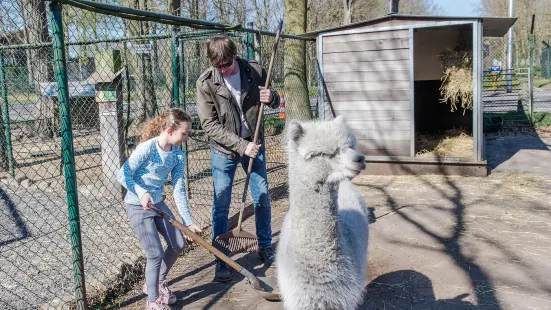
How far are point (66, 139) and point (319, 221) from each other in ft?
5.82

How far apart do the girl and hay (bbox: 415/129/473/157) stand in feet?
18.1

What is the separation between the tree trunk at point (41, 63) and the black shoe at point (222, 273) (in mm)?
6264

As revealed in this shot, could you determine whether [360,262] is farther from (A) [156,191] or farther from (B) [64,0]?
(B) [64,0]

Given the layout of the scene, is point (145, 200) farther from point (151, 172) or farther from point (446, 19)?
point (446, 19)

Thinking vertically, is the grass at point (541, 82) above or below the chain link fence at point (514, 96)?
above

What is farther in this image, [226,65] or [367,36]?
[367,36]

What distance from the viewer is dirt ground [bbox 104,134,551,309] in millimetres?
3590

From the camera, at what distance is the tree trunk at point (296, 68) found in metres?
9.30

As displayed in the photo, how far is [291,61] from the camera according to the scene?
942cm

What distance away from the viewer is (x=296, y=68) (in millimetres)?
9391

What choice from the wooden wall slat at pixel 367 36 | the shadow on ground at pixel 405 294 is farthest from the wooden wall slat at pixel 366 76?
the shadow on ground at pixel 405 294

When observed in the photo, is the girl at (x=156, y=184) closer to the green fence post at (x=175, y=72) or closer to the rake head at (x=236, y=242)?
the rake head at (x=236, y=242)

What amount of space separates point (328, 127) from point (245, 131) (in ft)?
5.38

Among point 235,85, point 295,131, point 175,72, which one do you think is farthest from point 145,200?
point 175,72
